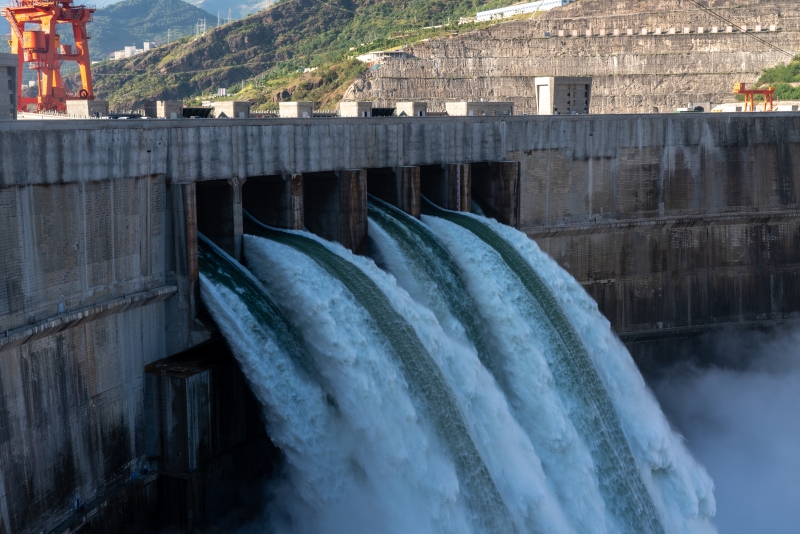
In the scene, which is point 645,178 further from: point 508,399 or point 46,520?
point 46,520

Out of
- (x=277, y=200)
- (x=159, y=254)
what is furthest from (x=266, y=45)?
(x=159, y=254)

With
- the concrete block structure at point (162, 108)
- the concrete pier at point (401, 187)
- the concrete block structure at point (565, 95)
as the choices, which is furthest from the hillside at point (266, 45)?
the concrete pier at point (401, 187)

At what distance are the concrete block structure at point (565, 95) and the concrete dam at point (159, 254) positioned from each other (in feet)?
30.6

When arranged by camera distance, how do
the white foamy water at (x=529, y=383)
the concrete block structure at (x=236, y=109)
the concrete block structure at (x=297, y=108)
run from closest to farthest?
the white foamy water at (x=529, y=383), the concrete block structure at (x=236, y=109), the concrete block structure at (x=297, y=108)

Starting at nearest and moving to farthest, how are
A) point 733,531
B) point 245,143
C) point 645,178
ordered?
point 245,143 → point 733,531 → point 645,178

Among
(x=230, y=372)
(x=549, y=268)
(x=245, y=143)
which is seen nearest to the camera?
(x=230, y=372)

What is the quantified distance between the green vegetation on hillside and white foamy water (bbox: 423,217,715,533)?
44064mm

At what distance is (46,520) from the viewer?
17234mm

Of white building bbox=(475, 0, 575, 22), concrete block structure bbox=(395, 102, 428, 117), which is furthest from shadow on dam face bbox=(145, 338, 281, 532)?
white building bbox=(475, 0, 575, 22)

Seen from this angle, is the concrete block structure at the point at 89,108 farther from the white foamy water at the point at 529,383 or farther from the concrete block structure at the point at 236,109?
the white foamy water at the point at 529,383

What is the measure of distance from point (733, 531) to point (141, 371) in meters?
18.8

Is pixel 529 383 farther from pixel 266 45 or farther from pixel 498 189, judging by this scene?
pixel 266 45

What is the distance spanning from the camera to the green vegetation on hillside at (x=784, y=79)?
217ft

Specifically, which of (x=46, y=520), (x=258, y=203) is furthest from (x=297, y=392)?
(x=258, y=203)
